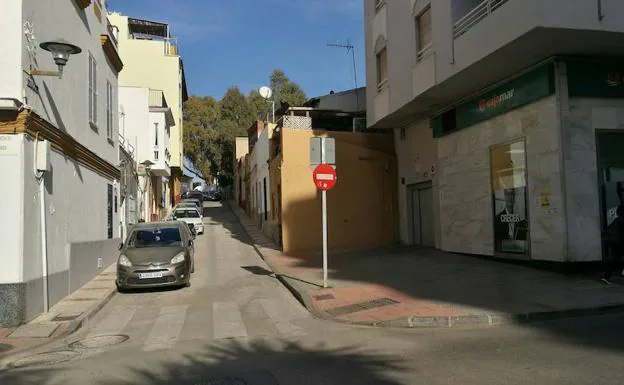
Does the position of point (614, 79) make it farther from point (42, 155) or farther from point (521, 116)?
point (42, 155)

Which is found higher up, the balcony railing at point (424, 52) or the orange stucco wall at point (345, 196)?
the balcony railing at point (424, 52)

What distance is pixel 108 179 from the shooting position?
17391mm

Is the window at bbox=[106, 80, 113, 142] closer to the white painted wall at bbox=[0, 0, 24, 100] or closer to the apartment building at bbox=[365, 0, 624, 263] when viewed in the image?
the white painted wall at bbox=[0, 0, 24, 100]

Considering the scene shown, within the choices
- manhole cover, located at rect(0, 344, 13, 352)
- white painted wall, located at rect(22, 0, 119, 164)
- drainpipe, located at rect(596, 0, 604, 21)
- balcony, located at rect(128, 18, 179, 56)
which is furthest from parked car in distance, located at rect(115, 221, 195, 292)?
balcony, located at rect(128, 18, 179, 56)

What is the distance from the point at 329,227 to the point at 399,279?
7915mm

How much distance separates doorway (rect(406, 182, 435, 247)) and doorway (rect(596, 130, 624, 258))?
6.82 metres

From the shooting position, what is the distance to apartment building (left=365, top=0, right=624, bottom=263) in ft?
37.1

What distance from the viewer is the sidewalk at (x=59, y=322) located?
830 centimetres

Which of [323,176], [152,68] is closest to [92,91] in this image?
[323,176]

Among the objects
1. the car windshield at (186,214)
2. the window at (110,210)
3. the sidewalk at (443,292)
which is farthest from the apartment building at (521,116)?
the car windshield at (186,214)

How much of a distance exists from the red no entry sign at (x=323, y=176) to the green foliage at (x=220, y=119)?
4175cm

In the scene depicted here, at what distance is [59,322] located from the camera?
953 cm

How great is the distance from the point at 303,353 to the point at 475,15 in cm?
958

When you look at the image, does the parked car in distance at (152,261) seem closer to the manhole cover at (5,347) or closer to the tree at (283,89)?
the manhole cover at (5,347)
